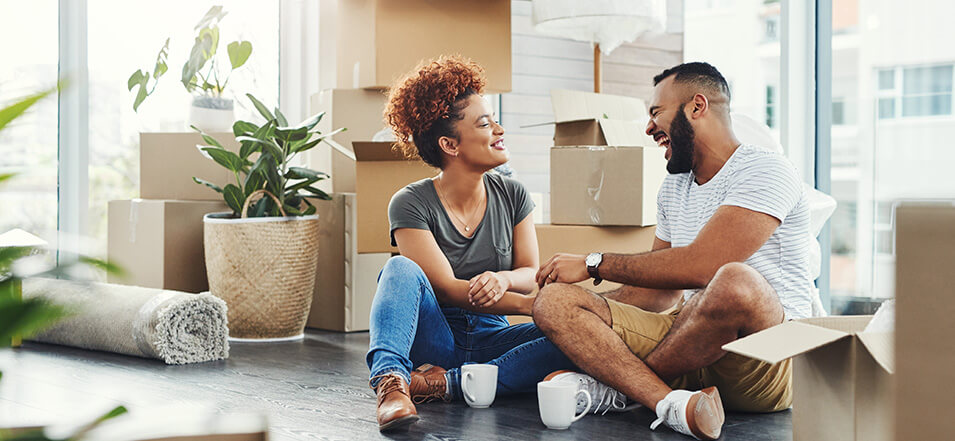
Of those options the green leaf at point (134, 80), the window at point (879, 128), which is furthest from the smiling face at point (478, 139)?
the green leaf at point (134, 80)

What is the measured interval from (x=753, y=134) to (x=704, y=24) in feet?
5.19

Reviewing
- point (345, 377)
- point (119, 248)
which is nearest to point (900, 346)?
point (345, 377)

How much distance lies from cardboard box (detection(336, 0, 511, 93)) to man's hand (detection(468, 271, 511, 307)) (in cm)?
137

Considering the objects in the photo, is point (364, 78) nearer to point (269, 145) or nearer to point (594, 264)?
point (269, 145)

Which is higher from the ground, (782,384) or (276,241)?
(276,241)

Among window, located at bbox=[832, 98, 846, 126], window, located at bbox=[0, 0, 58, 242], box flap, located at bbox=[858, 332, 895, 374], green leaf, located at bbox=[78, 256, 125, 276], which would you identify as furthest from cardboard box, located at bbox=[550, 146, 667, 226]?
green leaf, located at bbox=[78, 256, 125, 276]

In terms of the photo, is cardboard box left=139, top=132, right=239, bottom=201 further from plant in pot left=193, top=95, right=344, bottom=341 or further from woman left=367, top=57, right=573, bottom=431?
woman left=367, top=57, right=573, bottom=431

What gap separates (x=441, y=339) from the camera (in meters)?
2.02

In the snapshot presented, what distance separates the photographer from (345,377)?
2.39 meters

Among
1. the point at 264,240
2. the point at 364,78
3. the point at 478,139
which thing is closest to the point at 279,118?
the point at 364,78

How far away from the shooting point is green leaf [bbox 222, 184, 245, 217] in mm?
3070

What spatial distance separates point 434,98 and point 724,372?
3.09ft

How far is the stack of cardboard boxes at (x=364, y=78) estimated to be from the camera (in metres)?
3.23

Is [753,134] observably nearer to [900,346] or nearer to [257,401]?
[257,401]
